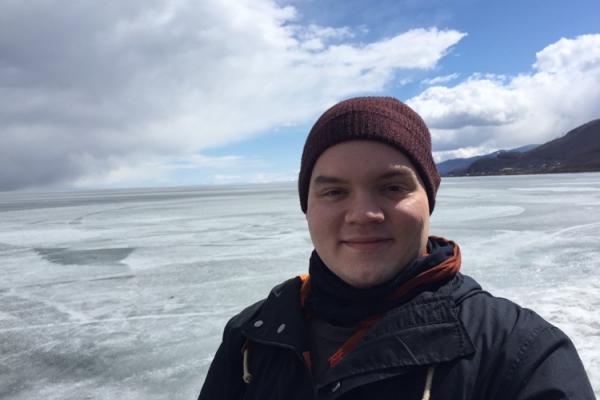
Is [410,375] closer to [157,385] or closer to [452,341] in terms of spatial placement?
[452,341]

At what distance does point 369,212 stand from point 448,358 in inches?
16.0

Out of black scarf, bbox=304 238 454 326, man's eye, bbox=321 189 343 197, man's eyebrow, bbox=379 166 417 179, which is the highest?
man's eyebrow, bbox=379 166 417 179

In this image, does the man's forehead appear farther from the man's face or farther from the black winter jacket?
the black winter jacket

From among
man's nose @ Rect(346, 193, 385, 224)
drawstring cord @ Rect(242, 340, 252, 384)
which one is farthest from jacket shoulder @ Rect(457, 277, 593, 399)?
drawstring cord @ Rect(242, 340, 252, 384)

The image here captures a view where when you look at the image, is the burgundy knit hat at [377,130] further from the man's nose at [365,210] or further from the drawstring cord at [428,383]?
the drawstring cord at [428,383]

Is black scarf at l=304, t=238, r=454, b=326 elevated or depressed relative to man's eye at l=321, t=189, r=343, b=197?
depressed

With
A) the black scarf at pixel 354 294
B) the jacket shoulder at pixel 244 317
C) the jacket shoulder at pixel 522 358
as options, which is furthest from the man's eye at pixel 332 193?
the jacket shoulder at pixel 522 358

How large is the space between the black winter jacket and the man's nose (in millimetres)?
237

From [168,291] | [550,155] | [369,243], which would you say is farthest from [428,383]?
[550,155]

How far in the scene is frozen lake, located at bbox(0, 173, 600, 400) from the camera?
2.92 metres

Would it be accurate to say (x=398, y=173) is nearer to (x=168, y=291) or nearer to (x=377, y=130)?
(x=377, y=130)

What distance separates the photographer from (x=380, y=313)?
1.15m

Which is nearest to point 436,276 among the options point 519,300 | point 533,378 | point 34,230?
point 533,378

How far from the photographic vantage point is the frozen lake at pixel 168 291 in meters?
2.92
